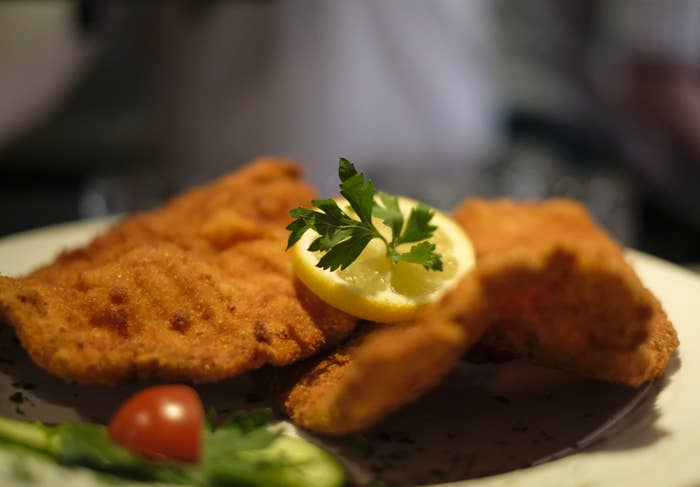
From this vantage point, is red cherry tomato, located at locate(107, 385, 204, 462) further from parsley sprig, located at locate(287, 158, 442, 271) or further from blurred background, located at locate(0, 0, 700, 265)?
blurred background, located at locate(0, 0, 700, 265)

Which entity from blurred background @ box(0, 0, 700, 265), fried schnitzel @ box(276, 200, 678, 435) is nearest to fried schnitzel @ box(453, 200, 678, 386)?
fried schnitzel @ box(276, 200, 678, 435)

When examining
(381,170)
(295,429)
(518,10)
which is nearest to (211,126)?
(381,170)

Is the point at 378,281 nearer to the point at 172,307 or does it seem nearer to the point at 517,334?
the point at 517,334

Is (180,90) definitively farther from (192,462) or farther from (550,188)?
(192,462)

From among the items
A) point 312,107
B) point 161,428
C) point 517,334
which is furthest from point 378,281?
point 312,107

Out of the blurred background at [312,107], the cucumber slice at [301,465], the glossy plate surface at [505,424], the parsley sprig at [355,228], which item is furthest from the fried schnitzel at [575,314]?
the blurred background at [312,107]

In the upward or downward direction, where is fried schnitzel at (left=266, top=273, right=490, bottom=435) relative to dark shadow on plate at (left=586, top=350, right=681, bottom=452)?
upward
